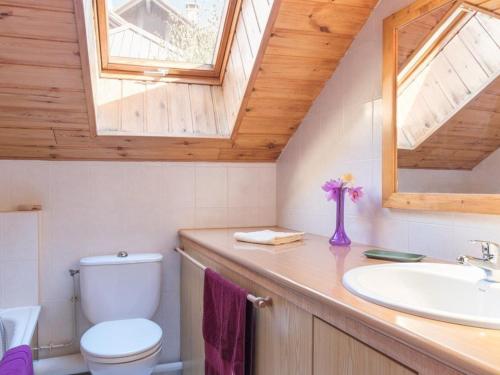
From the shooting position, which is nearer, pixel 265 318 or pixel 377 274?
pixel 377 274

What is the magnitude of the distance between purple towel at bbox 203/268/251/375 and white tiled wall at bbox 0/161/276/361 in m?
0.82

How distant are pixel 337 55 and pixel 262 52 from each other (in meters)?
0.36

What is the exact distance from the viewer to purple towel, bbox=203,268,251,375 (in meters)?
1.39

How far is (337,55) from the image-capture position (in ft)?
6.29

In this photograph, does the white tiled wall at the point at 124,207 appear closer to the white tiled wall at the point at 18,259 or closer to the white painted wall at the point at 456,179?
the white tiled wall at the point at 18,259

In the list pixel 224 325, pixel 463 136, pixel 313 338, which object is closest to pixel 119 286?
pixel 224 325

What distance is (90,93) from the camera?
184 centimetres

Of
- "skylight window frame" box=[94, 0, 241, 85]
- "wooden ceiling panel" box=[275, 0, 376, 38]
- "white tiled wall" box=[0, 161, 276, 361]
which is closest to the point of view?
"wooden ceiling panel" box=[275, 0, 376, 38]

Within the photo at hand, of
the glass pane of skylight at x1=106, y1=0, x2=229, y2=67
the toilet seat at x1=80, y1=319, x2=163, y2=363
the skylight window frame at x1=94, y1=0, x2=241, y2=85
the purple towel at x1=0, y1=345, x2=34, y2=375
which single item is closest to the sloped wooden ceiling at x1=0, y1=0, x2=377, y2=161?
the skylight window frame at x1=94, y1=0, x2=241, y2=85

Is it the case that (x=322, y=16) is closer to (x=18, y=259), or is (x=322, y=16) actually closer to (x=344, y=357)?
(x=344, y=357)

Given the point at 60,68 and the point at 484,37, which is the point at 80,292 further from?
the point at 484,37

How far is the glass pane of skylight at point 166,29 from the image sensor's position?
218 centimetres

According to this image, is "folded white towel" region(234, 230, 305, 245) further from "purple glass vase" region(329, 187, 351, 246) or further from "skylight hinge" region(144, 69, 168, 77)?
"skylight hinge" region(144, 69, 168, 77)

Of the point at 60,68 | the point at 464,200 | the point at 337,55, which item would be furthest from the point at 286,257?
the point at 60,68
